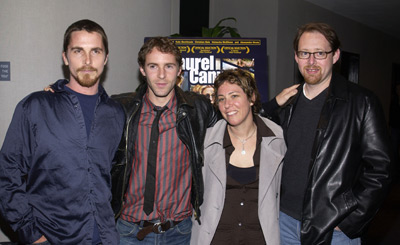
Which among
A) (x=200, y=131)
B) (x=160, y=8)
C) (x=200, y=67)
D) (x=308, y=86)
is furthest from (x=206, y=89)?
(x=160, y=8)

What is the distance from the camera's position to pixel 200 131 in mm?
2434

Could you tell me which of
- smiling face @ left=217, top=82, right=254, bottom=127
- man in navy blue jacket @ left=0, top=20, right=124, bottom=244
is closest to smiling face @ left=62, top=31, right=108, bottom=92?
man in navy blue jacket @ left=0, top=20, right=124, bottom=244

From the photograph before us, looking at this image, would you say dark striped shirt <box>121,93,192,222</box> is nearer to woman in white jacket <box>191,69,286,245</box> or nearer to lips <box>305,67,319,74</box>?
woman in white jacket <box>191,69,286,245</box>

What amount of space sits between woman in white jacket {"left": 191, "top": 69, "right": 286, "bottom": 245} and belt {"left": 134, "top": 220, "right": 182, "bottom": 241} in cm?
20

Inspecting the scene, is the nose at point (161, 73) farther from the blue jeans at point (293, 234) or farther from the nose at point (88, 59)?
the blue jeans at point (293, 234)

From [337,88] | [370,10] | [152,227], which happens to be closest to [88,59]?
[152,227]

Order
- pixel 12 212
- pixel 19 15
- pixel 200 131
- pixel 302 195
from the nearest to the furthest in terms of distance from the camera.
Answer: pixel 12 212, pixel 302 195, pixel 200 131, pixel 19 15

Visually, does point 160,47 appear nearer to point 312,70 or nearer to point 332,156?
point 312,70

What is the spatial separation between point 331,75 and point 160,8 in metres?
2.90

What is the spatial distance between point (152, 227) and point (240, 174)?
0.64m

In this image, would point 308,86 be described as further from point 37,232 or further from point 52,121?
point 37,232

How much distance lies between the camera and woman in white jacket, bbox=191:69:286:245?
219 centimetres

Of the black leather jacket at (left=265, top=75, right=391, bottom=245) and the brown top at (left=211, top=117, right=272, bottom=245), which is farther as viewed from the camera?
the brown top at (left=211, top=117, right=272, bottom=245)

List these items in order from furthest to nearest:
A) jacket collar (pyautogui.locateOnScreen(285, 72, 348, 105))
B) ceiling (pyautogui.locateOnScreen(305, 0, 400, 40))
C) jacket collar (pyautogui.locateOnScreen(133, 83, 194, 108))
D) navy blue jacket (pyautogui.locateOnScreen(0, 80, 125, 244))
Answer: ceiling (pyautogui.locateOnScreen(305, 0, 400, 40)), jacket collar (pyautogui.locateOnScreen(133, 83, 194, 108)), jacket collar (pyautogui.locateOnScreen(285, 72, 348, 105)), navy blue jacket (pyautogui.locateOnScreen(0, 80, 125, 244))
